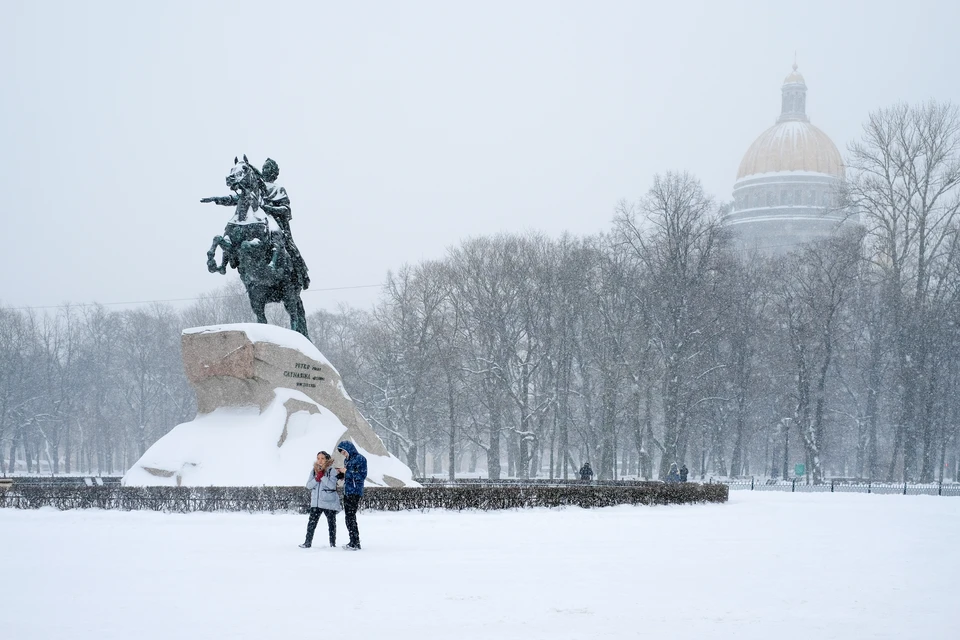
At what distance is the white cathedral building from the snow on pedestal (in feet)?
250

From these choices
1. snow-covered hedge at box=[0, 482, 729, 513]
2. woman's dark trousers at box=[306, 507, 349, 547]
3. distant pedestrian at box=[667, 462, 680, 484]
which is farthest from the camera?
distant pedestrian at box=[667, 462, 680, 484]

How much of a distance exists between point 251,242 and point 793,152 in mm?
87516

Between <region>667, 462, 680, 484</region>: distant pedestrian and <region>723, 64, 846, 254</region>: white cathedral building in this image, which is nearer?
<region>667, 462, 680, 484</region>: distant pedestrian

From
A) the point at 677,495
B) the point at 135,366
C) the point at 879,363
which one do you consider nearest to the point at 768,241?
the point at 879,363

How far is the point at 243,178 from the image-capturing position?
2136 centimetres

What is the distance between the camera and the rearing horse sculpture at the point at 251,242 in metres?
21.6

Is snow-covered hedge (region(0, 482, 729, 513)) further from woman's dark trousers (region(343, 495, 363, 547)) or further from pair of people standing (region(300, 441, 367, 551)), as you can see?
woman's dark trousers (region(343, 495, 363, 547))

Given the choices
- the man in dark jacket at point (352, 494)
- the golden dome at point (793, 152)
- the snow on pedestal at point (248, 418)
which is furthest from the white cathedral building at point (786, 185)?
the man in dark jacket at point (352, 494)

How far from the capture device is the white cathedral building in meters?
93.9

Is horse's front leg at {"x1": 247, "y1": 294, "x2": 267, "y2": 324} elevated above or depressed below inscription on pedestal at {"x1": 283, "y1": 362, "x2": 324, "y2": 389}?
above

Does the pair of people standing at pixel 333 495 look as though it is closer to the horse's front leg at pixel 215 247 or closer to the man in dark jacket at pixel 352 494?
the man in dark jacket at pixel 352 494

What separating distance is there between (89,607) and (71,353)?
58.4m

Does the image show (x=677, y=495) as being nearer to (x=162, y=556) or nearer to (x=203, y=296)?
(x=162, y=556)

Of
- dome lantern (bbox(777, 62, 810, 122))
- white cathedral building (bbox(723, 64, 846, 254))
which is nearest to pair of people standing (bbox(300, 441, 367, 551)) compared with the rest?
white cathedral building (bbox(723, 64, 846, 254))
